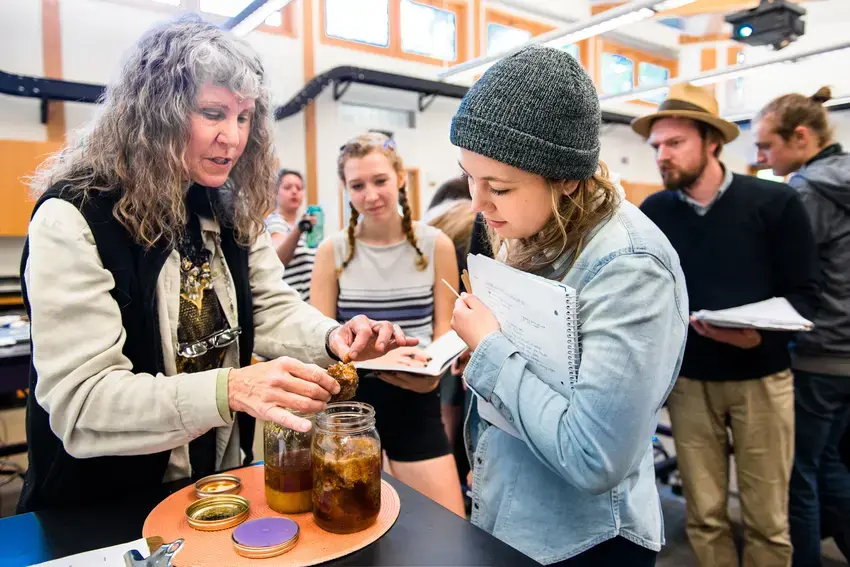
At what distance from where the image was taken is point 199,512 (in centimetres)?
94

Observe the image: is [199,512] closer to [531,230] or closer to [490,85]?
[531,230]

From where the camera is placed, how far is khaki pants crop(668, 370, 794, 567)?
206 cm

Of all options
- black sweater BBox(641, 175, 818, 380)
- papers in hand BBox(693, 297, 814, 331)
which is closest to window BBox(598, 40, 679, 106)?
black sweater BBox(641, 175, 818, 380)

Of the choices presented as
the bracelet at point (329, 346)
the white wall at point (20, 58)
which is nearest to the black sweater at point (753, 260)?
the bracelet at point (329, 346)

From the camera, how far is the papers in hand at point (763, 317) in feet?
5.89

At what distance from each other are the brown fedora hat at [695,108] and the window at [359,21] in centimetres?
561

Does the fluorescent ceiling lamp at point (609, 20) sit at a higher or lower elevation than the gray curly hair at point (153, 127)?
higher

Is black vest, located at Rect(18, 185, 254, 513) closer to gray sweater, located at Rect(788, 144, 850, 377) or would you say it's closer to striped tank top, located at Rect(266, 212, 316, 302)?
striped tank top, located at Rect(266, 212, 316, 302)

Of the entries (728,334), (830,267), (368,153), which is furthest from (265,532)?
(830,267)

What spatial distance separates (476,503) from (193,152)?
0.91 metres

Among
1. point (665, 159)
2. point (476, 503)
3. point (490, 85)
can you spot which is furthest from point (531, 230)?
point (665, 159)

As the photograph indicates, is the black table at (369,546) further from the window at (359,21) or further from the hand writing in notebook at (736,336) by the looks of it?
the window at (359,21)

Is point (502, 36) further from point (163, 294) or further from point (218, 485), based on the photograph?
point (218, 485)

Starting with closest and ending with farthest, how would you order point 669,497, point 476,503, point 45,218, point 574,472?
point 574,472
point 45,218
point 476,503
point 669,497
